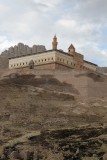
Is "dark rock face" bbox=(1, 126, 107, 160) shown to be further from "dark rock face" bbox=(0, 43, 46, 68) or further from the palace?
"dark rock face" bbox=(0, 43, 46, 68)

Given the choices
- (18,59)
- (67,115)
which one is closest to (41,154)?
(67,115)

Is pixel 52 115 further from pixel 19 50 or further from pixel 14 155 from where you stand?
pixel 19 50

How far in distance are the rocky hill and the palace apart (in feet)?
21.1

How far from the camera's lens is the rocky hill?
28812 millimetres

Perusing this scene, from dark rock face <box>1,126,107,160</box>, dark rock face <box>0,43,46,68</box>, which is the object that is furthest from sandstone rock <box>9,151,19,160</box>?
dark rock face <box>0,43,46,68</box>

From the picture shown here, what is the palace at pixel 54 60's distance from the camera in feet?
187

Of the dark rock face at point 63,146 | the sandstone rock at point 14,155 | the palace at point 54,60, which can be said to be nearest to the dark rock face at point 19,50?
the palace at point 54,60

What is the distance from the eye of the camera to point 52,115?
38.9m

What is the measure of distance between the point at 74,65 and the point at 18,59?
23.5 feet

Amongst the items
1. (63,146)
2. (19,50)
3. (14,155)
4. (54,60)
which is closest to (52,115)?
(63,146)

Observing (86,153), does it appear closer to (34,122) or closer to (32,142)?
(32,142)

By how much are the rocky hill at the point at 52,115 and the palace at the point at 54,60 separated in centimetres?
645

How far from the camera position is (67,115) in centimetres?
3909

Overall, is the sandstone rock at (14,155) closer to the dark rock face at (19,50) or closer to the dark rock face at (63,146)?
the dark rock face at (63,146)
